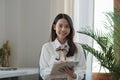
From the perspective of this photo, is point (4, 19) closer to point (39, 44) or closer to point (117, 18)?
point (39, 44)

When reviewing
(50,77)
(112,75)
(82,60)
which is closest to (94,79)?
(112,75)

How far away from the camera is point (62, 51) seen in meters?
2.67

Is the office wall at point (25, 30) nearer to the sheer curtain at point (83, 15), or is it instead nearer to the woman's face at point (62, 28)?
the sheer curtain at point (83, 15)

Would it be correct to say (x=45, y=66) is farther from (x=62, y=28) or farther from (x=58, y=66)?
(x=62, y=28)

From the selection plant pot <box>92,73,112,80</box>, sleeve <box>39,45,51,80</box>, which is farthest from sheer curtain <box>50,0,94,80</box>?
sleeve <box>39,45,51,80</box>

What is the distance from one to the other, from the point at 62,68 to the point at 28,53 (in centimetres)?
150

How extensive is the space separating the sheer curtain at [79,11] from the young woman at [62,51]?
886 millimetres

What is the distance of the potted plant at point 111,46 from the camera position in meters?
2.94

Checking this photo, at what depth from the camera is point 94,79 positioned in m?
3.45

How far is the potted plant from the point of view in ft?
9.64

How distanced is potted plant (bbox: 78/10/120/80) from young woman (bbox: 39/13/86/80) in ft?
1.53

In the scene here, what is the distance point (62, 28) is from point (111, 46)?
76 centimetres

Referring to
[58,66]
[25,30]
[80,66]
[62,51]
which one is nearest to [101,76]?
[80,66]

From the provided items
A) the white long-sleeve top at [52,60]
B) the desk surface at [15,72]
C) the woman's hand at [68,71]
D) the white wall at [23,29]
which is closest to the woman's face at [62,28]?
the white long-sleeve top at [52,60]
